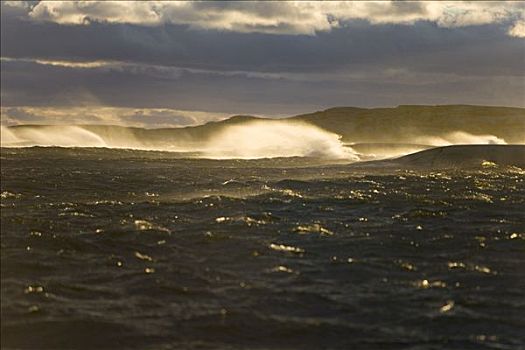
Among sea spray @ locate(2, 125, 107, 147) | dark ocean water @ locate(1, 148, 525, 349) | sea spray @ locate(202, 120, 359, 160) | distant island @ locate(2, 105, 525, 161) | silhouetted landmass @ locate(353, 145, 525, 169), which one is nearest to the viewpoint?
dark ocean water @ locate(1, 148, 525, 349)

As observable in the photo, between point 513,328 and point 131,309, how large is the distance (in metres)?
5.41

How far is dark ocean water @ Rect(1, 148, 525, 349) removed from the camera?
11.7 meters

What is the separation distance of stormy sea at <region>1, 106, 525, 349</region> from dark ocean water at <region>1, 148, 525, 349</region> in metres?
0.04

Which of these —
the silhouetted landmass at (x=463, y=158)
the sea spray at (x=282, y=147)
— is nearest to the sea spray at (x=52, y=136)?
the sea spray at (x=282, y=147)

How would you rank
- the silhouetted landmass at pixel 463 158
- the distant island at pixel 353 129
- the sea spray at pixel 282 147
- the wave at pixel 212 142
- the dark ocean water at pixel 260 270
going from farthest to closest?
the distant island at pixel 353 129 → the wave at pixel 212 142 → the sea spray at pixel 282 147 → the silhouetted landmass at pixel 463 158 → the dark ocean water at pixel 260 270

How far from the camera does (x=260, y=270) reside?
1529 cm

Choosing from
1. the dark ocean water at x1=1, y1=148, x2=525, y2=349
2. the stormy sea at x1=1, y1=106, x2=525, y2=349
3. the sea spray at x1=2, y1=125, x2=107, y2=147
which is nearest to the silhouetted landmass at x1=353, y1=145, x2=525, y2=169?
the stormy sea at x1=1, y1=106, x2=525, y2=349

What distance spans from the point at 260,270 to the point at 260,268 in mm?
173

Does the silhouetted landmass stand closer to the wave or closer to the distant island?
the wave

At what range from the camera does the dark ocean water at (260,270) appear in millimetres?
11734

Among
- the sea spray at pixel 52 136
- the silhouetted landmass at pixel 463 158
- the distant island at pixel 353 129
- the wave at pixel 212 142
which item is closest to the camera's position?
the silhouetted landmass at pixel 463 158

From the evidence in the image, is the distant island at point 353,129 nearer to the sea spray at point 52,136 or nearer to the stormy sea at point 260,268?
the sea spray at point 52,136

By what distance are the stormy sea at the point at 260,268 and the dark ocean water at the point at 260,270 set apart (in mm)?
35

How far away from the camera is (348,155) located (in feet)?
207
